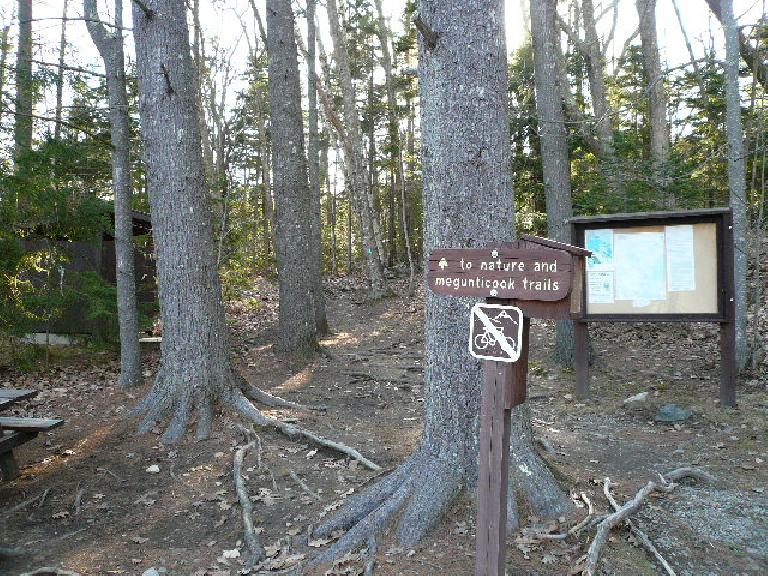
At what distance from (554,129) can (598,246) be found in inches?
102

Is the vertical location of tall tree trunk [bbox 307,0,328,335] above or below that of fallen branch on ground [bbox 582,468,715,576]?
above

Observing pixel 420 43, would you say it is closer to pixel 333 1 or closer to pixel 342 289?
pixel 333 1

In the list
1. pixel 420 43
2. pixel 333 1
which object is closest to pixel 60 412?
pixel 420 43

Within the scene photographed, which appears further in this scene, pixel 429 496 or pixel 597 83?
pixel 597 83

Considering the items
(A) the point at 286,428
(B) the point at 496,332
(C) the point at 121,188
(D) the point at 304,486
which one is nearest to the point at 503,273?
(B) the point at 496,332

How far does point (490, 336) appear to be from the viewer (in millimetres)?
3014

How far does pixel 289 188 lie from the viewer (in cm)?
1034

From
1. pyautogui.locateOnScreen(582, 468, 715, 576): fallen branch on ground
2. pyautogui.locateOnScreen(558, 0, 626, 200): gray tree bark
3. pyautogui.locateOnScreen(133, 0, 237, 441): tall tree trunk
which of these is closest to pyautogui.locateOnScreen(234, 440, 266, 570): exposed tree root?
pyautogui.locateOnScreen(133, 0, 237, 441): tall tree trunk

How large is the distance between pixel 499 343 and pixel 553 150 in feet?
23.7

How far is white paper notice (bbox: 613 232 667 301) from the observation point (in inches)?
283

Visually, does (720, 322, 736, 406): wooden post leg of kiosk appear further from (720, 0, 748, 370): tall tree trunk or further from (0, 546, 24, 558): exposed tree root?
(0, 546, 24, 558): exposed tree root

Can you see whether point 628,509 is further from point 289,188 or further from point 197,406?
point 289,188

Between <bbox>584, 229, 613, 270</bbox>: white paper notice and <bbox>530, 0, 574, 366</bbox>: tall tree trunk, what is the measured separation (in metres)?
1.51

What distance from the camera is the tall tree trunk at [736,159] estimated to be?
7.65m
